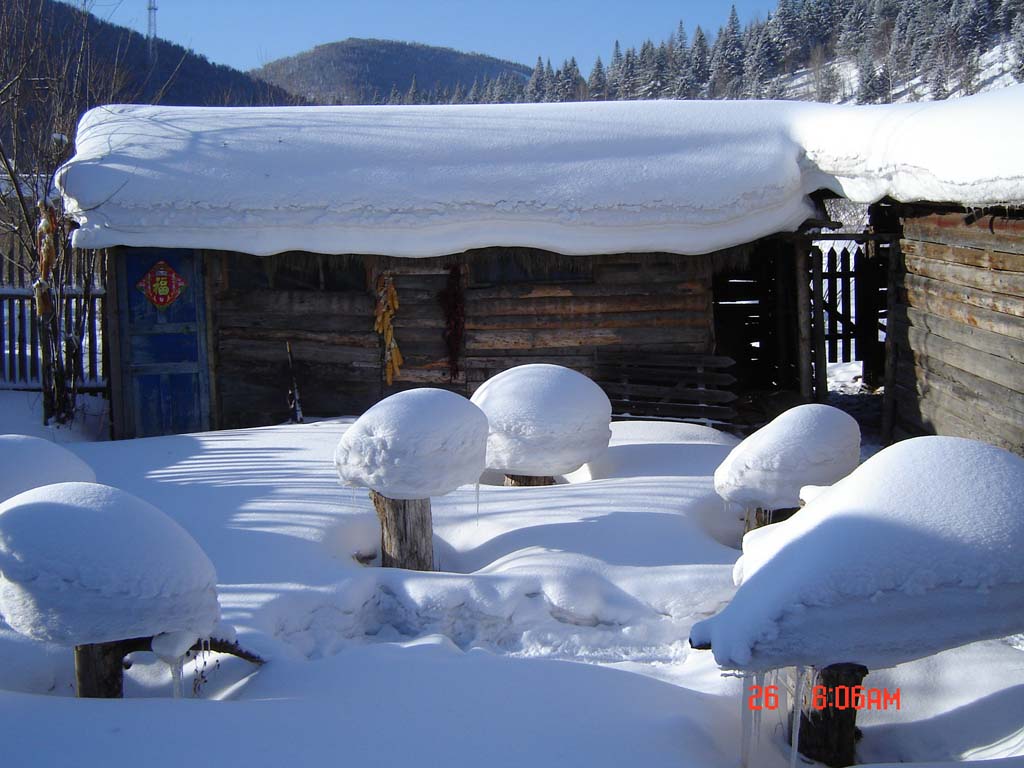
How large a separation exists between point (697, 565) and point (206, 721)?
3147mm

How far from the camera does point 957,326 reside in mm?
7668

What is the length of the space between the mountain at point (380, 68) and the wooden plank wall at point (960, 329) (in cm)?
6933

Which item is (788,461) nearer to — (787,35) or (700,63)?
(700,63)

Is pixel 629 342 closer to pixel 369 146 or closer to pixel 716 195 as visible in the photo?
pixel 716 195

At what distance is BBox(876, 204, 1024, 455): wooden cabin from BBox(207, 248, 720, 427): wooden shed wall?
1.96 m

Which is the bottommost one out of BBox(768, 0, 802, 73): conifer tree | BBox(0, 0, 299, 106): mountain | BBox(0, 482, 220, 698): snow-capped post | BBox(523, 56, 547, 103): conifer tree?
BBox(0, 482, 220, 698): snow-capped post

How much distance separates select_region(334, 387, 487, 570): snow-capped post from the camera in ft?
18.0

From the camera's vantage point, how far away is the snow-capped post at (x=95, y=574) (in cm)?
349

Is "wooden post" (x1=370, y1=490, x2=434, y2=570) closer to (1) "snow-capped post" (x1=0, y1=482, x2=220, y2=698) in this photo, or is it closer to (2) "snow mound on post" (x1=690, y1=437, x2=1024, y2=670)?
(1) "snow-capped post" (x1=0, y1=482, x2=220, y2=698)

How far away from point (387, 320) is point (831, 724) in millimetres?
7267

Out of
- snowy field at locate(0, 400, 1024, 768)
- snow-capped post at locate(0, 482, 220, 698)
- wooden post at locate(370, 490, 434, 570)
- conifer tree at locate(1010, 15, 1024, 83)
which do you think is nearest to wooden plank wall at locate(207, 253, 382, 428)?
snowy field at locate(0, 400, 1024, 768)

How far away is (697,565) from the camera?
5.56 meters

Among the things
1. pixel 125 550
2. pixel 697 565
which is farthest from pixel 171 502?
pixel 697 565

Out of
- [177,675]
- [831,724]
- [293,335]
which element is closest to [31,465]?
[177,675]
